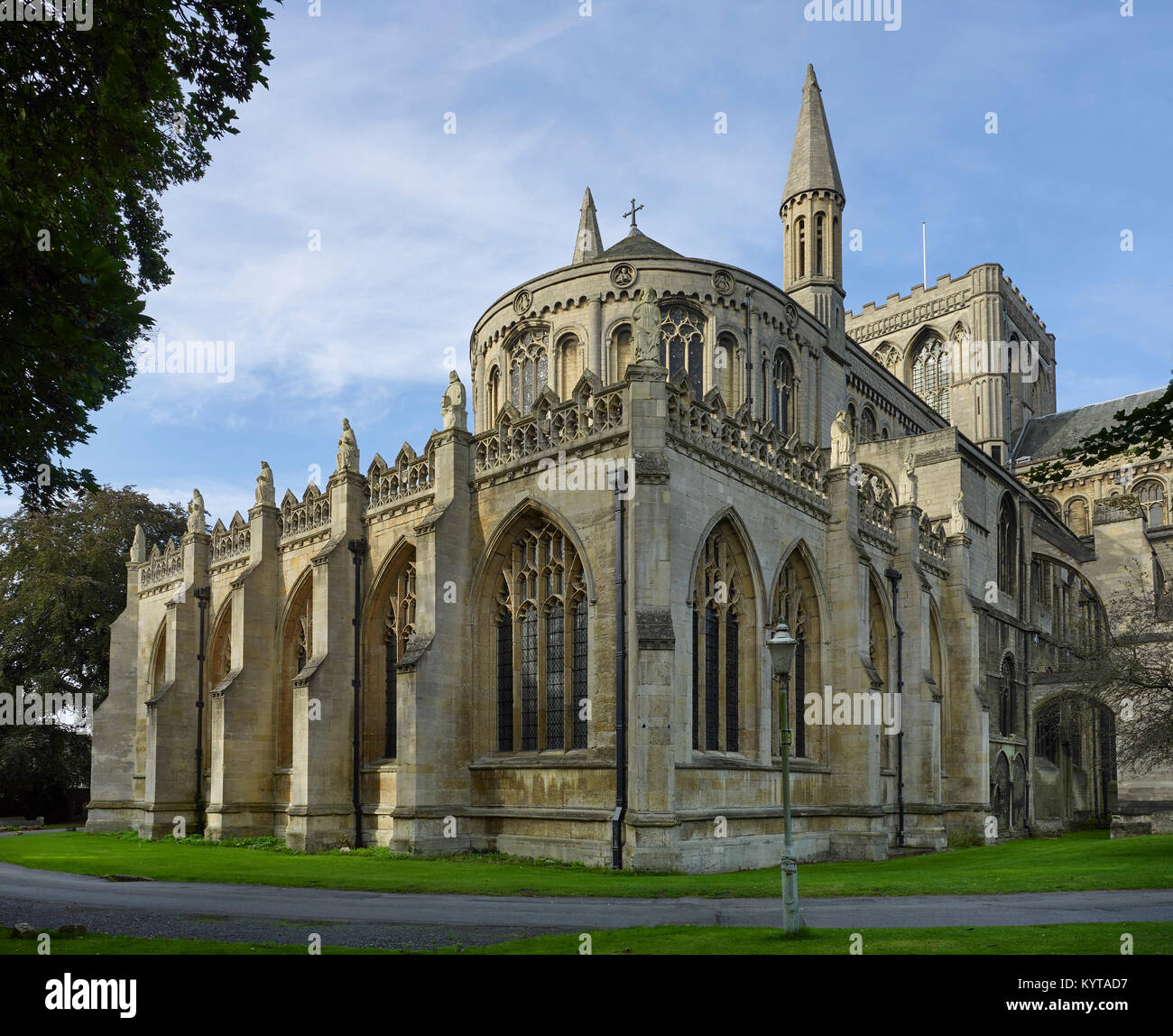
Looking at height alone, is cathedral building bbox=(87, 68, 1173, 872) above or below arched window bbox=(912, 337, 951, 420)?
below

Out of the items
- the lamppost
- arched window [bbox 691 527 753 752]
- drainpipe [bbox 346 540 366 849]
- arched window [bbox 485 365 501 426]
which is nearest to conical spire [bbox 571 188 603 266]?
arched window [bbox 485 365 501 426]

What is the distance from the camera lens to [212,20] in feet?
42.6

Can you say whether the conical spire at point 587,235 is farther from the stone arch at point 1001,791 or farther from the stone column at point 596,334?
the stone arch at point 1001,791

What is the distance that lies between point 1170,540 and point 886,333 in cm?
2826

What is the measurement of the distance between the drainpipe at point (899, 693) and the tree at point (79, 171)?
23.4 meters

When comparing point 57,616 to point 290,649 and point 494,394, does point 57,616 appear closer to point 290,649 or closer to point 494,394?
point 290,649

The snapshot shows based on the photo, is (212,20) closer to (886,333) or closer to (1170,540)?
(1170,540)

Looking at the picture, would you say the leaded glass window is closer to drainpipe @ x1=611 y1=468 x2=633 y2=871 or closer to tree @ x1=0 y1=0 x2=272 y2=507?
drainpipe @ x1=611 y1=468 x2=633 y2=871

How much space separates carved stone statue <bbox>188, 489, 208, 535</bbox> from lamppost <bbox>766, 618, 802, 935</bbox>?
29.0m

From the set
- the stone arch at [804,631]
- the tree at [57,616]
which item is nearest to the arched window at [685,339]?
the stone arch at [804,631]

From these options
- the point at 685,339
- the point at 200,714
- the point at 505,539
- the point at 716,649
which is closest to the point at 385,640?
the point at 505,539

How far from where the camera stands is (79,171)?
11.9 m

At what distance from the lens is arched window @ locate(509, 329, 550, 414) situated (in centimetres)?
3475
